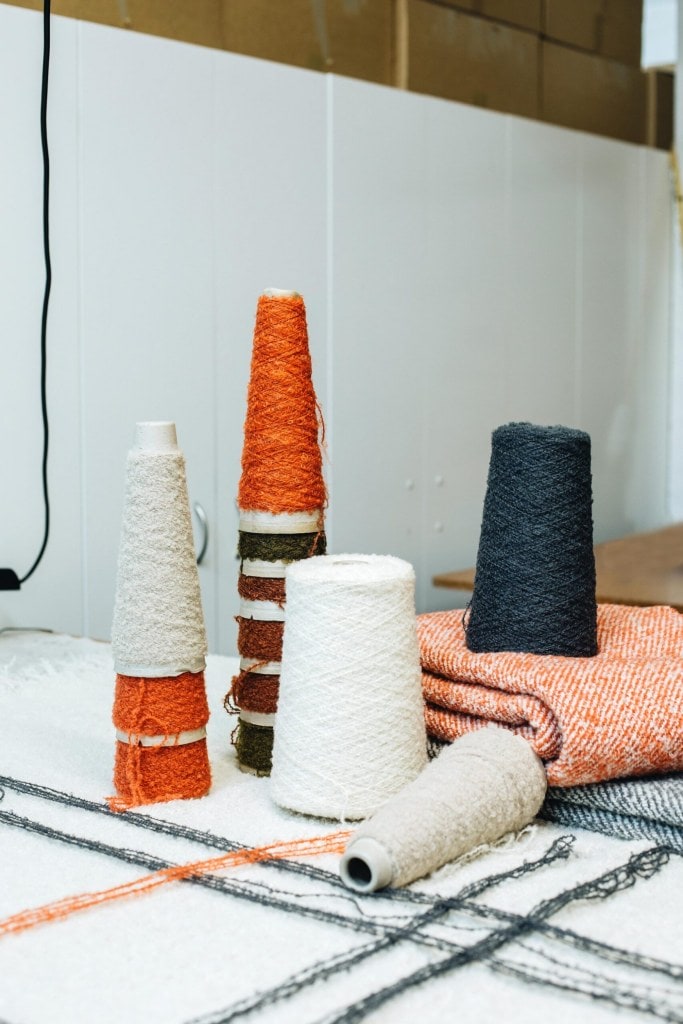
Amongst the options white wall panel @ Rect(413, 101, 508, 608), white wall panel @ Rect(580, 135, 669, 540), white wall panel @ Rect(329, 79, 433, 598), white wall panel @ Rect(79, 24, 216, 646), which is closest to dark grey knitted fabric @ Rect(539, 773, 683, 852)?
white wall panel @ Rect(79, 24, 216, 646)

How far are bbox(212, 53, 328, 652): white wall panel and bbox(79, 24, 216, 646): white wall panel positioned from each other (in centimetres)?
3

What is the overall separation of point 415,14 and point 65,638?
1630 millimetres

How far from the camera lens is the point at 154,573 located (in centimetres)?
85

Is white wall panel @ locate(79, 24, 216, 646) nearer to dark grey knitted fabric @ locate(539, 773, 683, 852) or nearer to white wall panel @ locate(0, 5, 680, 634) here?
white wall panel @ locate(0, 5, 680, 634)

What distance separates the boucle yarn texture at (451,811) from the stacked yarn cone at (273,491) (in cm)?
17

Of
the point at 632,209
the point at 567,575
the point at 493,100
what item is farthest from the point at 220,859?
the point at 632,209

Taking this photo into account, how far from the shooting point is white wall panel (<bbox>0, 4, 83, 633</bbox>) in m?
1.68

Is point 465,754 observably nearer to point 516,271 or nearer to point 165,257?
point 165,257

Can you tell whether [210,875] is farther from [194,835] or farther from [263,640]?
[263,640]

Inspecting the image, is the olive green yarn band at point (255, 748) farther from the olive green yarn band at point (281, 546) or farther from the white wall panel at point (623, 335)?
the white wall panel at point (623, 335)

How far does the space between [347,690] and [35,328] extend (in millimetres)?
1102

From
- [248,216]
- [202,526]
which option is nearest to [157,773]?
[202,526]

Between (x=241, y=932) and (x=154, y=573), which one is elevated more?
(x=154, y=573)

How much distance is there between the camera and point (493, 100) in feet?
8.88
